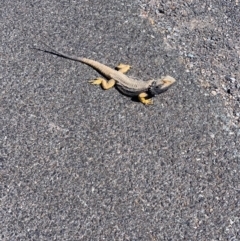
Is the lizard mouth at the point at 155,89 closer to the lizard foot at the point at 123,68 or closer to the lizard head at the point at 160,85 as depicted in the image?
the lizard head at the point at 160,85

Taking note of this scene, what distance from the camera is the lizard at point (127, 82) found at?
488 cm

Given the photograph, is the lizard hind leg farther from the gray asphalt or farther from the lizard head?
the lizard head

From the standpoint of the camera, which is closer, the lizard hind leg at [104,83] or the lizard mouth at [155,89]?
the lizard mouth at [155,89]

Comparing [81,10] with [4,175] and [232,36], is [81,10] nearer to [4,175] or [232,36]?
[232,36]

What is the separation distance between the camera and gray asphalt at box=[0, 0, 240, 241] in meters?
3.99

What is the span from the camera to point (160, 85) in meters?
4.84

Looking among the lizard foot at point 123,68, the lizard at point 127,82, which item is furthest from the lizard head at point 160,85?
the lizard foot at point 123,68

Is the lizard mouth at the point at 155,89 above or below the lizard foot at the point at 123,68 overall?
above

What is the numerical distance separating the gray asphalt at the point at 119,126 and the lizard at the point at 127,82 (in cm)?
8

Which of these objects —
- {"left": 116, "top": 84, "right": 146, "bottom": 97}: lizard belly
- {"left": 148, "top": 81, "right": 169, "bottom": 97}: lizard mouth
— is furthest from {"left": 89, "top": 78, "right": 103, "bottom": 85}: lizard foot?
{"left": 148, "top": 81, "right": 169, "bottom": 97}: lizard mouth

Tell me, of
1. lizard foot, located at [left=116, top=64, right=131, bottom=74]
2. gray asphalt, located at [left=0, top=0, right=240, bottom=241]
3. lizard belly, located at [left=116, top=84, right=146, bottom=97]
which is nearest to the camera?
gray asphalt, located at [left=0, top=0, right=240, bottom=241]

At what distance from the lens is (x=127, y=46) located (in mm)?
5465

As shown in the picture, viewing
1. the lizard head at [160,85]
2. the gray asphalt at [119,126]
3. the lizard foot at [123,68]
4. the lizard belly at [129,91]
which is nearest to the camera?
the gray asphalt at [119,126]

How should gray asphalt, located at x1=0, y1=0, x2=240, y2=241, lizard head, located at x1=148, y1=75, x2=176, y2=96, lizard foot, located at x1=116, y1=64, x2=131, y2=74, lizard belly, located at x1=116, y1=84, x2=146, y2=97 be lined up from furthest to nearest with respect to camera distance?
1. lizard foot, located at x1=116, y1=64, x2=131, y2=74
2. lizard belly, located at x1=116, y1=84, x2=146, y2=97
3. lizard head, located at x1=148, y1=75, x2=176, y2=96
4. gray asphalt, located at x1=0, y1=0, x2=240, y2=241
